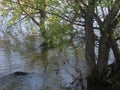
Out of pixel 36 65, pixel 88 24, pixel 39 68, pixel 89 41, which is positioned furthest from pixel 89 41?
pixel 36 65

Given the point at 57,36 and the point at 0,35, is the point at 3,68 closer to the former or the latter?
the point at 57,36

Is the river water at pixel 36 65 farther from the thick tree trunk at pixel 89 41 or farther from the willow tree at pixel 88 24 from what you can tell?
the willow tree at pixel 88 24

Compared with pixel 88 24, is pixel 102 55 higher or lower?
lower

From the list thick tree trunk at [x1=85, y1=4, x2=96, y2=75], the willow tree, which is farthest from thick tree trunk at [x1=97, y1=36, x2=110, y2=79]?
thick tree trunk at [x1=85, y1=4, x2=96, y2=75]

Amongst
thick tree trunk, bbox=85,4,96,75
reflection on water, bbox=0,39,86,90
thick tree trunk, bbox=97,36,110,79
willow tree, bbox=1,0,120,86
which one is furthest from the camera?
reflection on water, bbox=0,39,86,90

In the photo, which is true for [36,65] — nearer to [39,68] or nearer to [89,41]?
[39,68]

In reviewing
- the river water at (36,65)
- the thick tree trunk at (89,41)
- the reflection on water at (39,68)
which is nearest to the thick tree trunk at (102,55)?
the thick tree trunk at (89,41)

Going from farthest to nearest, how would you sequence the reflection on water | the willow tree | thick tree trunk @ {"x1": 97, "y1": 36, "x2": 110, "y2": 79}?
the reflection on water
thick tree trunk @ {"x1": 97, "y1": 36, "x2": 110, "y2": 79}
the willow tree

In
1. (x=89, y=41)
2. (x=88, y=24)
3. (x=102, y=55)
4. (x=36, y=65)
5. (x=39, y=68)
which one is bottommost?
(x=39, y=68)

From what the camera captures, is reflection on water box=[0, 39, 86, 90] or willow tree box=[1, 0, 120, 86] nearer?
willow tree box=[1, 0, 120, 86]

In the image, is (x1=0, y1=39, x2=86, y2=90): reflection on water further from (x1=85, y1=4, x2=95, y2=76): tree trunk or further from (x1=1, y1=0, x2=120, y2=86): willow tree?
(x1=1, y1=0, x2=120, y2=86): willow tree

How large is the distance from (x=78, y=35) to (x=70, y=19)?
97 centimetres

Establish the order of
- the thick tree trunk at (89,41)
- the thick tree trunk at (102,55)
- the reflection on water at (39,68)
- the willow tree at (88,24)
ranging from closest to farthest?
the willow tree at (88,24), the thick tree trunk at (89,41), the thick tree trunk at (102,55), the reflection on water at (39,68)

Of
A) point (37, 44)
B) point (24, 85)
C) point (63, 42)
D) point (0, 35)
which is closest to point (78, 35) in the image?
point (63, 42)
